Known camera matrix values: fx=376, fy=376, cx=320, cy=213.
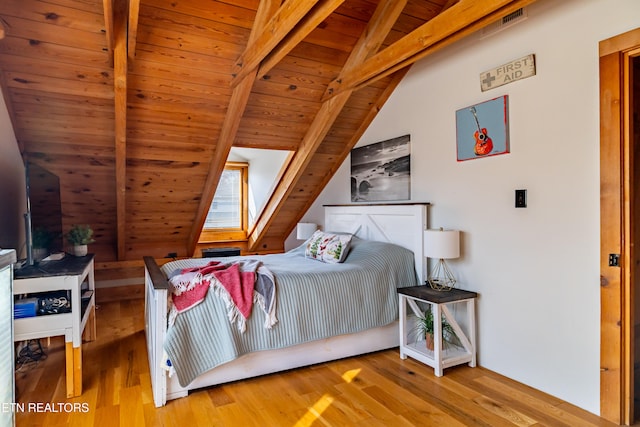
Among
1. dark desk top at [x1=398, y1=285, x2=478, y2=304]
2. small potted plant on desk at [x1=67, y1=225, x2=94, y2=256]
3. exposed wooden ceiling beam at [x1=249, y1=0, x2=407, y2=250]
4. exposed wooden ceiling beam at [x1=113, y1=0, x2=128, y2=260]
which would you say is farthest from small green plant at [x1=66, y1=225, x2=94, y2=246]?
dark desk top at [x1=398, y1=285, x2=478, y2=304]

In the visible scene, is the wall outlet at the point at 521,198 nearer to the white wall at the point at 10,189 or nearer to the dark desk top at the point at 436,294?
A: the dark desk top at the point at 436,294

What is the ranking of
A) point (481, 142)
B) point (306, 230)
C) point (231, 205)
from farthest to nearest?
1. point (231, 205)
2. point (306, 230)
3. point (481, 142)

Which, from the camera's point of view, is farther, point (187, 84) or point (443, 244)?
point (187, 84)

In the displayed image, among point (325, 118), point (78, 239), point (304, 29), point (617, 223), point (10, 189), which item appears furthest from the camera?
point (325, 118)

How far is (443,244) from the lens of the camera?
2.76 meters

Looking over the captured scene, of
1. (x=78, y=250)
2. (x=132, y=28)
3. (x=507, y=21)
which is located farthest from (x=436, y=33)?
(x=78, y=250)

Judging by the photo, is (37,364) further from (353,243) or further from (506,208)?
(506,208)

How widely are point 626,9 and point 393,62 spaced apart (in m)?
1.24

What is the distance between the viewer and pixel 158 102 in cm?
310

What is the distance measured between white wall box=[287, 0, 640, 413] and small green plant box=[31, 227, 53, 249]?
307 centimetres

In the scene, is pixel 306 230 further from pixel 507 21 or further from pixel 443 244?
pixel 507 21

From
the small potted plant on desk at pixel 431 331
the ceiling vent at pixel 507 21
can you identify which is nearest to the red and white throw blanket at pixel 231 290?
the small potted plant on desk at pixel 431 331

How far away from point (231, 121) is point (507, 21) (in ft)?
7.21

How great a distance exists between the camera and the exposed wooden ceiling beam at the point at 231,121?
2446mm
